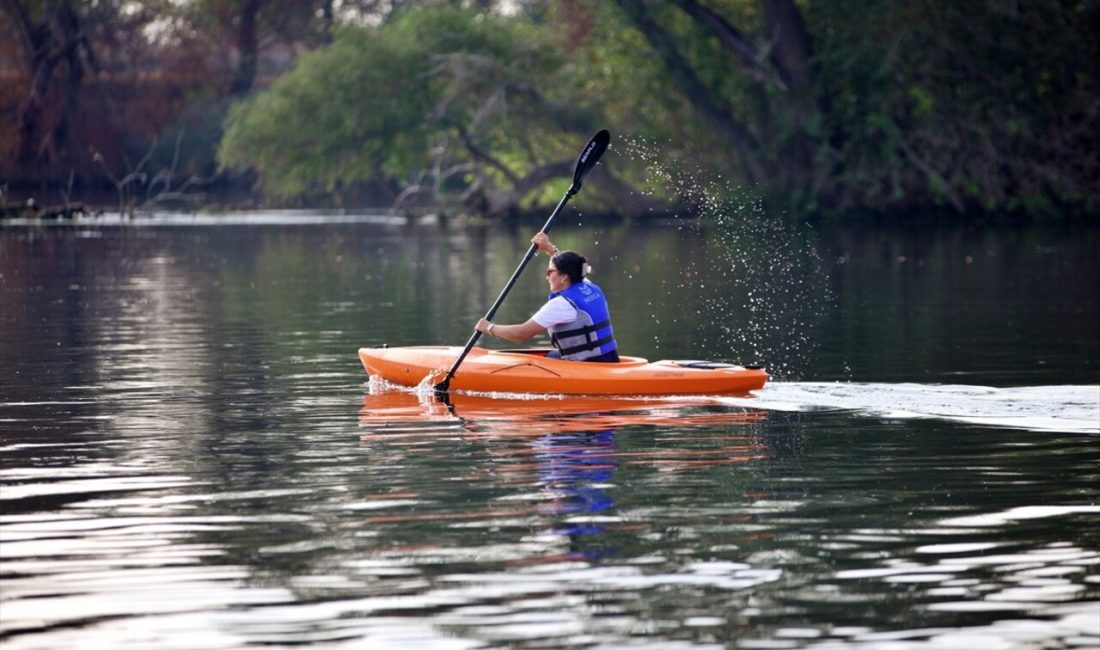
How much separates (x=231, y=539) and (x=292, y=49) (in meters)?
62.6

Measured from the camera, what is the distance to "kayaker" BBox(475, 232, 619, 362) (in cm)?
1270

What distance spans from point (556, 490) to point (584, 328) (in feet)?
13.0

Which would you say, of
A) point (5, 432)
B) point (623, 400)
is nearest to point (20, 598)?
point (5, 432)

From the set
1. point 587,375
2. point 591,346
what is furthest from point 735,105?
point 587,375

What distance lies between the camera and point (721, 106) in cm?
4291

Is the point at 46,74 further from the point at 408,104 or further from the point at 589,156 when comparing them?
the point at 589,156

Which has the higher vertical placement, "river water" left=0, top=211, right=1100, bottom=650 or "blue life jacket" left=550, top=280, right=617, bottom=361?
"blue life jacket" left=550, top=280, right=617, bottom=361

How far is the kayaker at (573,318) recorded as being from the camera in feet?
41.7

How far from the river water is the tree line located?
21073 mm

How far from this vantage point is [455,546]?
765cm

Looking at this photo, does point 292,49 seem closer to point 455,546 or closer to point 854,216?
point 854,216

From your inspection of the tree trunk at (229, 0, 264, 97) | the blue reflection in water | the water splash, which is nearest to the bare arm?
the blue reflection in water

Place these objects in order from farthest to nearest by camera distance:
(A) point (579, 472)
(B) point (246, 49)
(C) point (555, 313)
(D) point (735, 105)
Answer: (B) point (246, 49), (D) point (735, 105), (C) point (555, 313), (A) point (579, 472)

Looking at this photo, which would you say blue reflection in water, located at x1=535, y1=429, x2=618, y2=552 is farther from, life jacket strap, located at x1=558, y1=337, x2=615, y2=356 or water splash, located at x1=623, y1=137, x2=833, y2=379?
water splash, located at x1=623, y1=137, x2=833, y2=379
